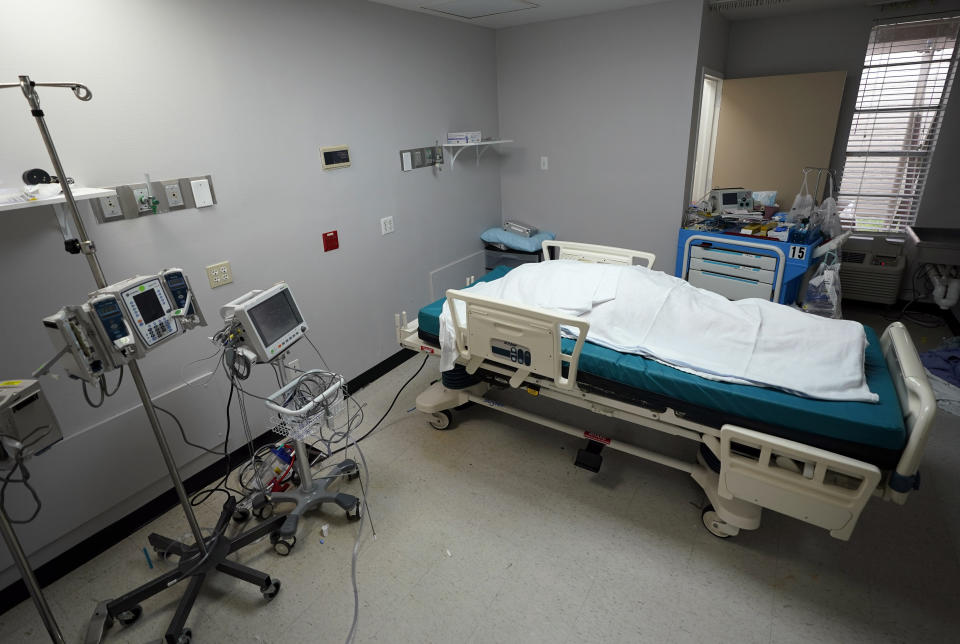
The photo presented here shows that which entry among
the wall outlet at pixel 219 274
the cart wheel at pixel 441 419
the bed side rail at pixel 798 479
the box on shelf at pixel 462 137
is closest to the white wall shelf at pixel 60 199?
the wall outlet at pixel 219 274

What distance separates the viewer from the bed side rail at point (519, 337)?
195cm

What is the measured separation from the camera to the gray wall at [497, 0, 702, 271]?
3.38m

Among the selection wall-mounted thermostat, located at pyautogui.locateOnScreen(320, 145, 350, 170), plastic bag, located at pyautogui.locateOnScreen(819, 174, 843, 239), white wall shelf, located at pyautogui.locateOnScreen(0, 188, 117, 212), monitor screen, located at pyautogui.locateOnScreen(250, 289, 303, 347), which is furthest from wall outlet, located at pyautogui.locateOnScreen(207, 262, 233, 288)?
plastic bag, located at pyautogui.locateOnScreen(819, 174, 843, 239)

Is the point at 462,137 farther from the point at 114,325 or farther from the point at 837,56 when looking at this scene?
the point at 837,56

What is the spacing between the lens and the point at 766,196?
13.1 ft

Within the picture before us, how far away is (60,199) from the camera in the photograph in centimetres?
161

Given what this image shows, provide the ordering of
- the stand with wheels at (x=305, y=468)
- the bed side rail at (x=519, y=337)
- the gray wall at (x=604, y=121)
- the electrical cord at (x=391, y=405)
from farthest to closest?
the gray wall at (x=604, y=121), the electrical cord at (x=391, y=405), the bed side rail at (x=519, y=337), the stand with wheels at (x=305, y=468)

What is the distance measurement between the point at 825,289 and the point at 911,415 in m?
1.88

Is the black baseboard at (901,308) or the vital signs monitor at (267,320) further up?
the vital signs monitor at (267,320)

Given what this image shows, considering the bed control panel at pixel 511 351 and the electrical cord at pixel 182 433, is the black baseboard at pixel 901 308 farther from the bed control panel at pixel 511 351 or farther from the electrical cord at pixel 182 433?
the electrical cord at pixel 182 433

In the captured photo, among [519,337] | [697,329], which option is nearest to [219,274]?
[519,337]

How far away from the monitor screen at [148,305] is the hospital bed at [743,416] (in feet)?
3.58

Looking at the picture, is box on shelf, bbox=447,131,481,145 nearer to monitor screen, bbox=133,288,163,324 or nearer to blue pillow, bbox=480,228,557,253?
blue pillow, bbox=480,228,557,253

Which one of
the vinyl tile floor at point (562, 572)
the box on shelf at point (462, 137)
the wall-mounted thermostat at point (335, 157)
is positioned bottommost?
the vinyl tile floor at point (562, 572)
